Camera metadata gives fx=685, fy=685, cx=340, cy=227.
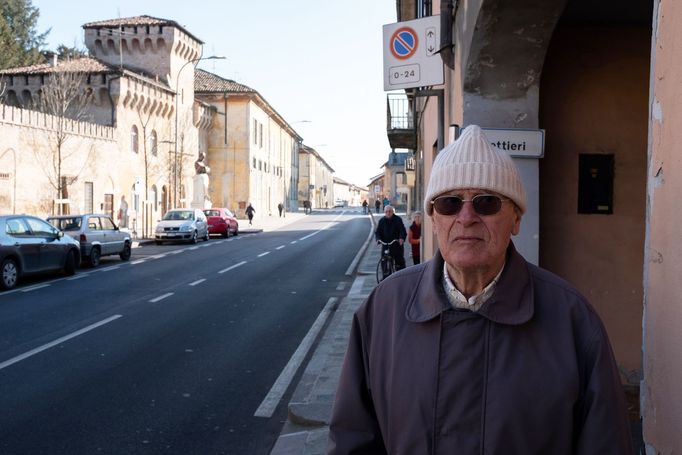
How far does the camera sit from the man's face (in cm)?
201

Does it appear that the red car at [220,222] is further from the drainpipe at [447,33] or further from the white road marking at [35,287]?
the drainpipe at [447,33]

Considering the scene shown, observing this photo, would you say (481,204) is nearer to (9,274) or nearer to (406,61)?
(406,61)

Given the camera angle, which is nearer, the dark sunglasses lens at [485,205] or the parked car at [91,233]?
the dark sunglasses lens at [485,205]

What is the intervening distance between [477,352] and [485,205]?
443mm

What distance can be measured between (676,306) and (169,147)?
48259 millimetres

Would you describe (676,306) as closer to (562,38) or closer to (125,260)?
(562,38)

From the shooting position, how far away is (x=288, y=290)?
15.1 m

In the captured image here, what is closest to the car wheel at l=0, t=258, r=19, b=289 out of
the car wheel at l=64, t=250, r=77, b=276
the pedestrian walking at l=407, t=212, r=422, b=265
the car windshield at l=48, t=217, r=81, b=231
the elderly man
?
the car wheel at l=64, t=250, r=77, b=276

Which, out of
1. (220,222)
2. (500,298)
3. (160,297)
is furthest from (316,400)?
(220,222)

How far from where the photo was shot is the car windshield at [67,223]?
20641mm

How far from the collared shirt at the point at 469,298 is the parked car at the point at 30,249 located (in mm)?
14943

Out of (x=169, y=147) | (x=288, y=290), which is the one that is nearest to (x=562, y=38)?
(x=288, y=290)

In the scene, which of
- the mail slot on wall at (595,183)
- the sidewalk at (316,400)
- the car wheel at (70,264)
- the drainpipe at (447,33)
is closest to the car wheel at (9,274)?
the car wheel at (70,264)

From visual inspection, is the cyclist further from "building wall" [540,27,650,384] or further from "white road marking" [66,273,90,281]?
"building wall" [540,27,650,384]
